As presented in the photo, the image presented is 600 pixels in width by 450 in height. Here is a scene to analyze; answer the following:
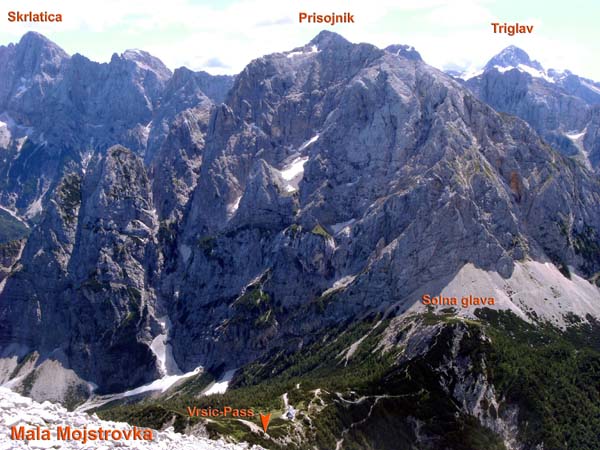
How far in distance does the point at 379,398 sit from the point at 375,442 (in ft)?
62.8

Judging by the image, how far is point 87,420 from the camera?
8750 centimetres

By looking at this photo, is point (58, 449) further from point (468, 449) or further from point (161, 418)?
point (468, 449)

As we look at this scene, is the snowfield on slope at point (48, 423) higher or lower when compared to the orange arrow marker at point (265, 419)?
higher

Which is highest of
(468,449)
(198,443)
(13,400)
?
(13,400)

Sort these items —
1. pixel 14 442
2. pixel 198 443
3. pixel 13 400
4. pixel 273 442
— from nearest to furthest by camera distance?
1. pixel 14 442
2. pixel 13 400
3. pixel 198 443
4. pixel 273 442

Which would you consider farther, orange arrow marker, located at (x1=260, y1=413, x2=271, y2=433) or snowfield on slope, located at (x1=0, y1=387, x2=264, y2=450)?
orange arrow marker, located at (x1=260, y1=413, x2=271, y2=433)

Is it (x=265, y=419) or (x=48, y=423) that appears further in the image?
(x=265, y=419)

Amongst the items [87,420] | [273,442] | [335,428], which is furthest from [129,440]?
[335,428]

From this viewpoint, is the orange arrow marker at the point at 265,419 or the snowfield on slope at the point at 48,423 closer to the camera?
the snowfield on slope at the point at 48,423

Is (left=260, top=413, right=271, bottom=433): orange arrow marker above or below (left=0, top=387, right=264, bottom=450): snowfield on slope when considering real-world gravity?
below

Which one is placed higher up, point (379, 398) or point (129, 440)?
point (129, 440)

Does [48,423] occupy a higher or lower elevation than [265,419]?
higher

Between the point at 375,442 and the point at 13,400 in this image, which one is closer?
the point at 13,400

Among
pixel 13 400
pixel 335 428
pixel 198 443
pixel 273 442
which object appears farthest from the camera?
pixel 335 428
